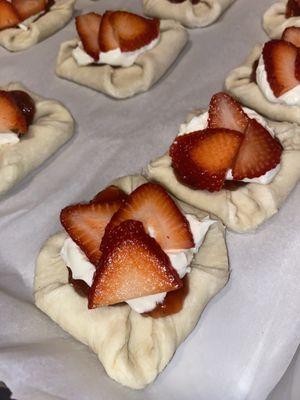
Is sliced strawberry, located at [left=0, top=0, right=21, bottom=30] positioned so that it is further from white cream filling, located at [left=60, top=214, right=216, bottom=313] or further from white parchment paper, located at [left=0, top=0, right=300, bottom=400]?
white cream filling, located at [left=60, top=214, right=216, bottom=313]

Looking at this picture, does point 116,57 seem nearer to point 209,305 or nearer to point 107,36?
point 107,36

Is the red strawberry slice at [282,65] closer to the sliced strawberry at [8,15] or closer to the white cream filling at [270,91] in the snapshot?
the white cream filling at [270,91]

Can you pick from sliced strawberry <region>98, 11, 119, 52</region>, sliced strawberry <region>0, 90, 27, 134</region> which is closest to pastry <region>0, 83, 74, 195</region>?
sliced strawberry <region>0, 90, 27, 134</region>

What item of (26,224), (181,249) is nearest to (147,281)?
(181,249)

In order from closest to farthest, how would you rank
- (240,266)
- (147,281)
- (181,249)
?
(147,281) → (181,249) → (240,266)

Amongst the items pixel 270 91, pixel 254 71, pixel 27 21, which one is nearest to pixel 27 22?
pixel 27 21

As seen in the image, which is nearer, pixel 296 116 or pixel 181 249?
pixel 181 249

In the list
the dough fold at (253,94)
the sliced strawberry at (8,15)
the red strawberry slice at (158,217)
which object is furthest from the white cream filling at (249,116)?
the sliced strawberry at (8,15)

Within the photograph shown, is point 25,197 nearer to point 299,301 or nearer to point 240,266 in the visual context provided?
point 240,266
